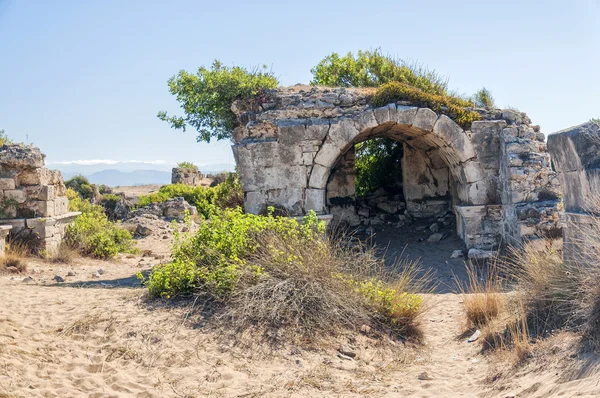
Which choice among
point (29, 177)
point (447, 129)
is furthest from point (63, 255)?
point (447, 129)

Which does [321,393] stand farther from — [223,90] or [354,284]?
[223,90]

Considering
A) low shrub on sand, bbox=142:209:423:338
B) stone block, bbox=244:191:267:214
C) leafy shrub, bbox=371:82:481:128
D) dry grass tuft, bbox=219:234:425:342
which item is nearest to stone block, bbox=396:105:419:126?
leafy shrub, bbox=371:82:481:128

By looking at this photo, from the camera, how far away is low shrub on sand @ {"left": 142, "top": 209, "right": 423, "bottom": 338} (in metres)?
5.39

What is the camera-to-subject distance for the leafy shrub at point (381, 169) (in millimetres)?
13703

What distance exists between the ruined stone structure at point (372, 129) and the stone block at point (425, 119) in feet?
0.05

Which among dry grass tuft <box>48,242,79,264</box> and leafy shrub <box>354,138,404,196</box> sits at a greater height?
leafy shrub <box>354,138,404,196</box>

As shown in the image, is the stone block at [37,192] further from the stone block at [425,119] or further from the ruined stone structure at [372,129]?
the stone block at [425,119]

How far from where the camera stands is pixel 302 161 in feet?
30.1

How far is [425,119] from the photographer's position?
934 cm

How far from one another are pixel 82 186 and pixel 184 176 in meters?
4.70

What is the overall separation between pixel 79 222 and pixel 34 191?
1.22 metres

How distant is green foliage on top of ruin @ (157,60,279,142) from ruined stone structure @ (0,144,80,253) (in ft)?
9.24

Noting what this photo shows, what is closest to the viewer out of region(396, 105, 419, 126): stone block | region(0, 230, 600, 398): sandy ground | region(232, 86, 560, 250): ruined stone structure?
region(0, 230, 600, 398): sandy ground

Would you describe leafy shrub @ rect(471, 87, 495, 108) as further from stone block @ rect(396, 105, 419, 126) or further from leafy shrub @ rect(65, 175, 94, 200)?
leafy shrub @ rect(65, 175, 94, 200)
